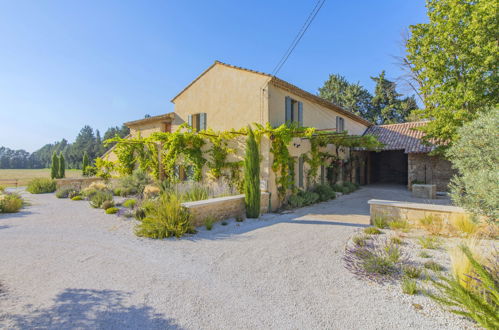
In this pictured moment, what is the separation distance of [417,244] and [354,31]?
8283mm

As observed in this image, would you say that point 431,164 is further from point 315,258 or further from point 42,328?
point 42,328

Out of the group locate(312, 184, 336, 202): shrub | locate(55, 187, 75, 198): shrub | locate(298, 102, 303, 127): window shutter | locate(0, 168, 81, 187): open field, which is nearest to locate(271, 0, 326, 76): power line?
locate(298, 102, 303, 127): window shutter

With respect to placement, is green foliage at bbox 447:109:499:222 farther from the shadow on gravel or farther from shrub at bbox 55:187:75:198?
shrub at bbox 55:187:75:198

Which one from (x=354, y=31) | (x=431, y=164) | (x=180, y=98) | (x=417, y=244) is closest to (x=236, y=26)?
(x=354, y=31)

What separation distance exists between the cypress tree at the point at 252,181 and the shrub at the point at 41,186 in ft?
47.6

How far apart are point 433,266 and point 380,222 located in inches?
128

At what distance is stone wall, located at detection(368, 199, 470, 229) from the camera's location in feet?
22.3

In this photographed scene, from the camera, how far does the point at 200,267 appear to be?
4887 millimetres

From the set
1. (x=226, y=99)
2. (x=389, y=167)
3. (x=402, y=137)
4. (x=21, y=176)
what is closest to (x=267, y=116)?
(x=226, y=99)

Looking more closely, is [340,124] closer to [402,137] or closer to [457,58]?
[402,137]

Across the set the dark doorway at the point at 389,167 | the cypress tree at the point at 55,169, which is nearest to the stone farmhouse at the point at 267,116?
the dark doorway at the point at 389,167

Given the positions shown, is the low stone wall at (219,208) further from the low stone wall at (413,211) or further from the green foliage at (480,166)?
the green foliage at (480,166)

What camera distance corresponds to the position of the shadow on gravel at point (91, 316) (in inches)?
123

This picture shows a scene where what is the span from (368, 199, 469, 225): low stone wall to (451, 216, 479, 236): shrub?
0.08 m
